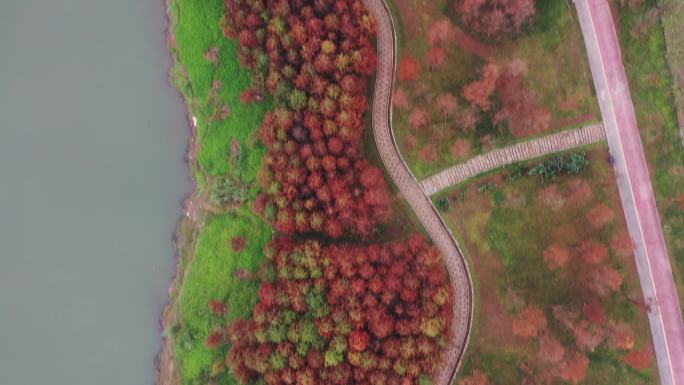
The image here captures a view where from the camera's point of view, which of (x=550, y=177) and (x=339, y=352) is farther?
(x=550, y=177)

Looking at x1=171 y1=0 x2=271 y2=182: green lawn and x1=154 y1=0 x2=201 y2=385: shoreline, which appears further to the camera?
x1=154 y1=0 x2=201 y2=385: shoreline

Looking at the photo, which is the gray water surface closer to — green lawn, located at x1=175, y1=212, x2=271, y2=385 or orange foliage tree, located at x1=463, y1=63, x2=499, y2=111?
green lawn, located at x1=175, y1=212, x2=271, y2=385

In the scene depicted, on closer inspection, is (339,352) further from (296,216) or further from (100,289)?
(100,289)

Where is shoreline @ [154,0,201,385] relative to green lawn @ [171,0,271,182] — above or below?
below

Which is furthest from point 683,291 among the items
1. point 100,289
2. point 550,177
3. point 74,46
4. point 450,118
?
point 74,46

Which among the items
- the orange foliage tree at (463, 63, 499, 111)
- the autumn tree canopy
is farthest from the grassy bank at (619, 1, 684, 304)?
the orange foliage tree at (463, 63, 499, 111)
